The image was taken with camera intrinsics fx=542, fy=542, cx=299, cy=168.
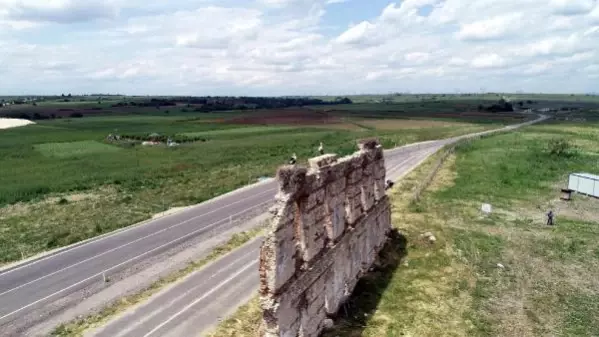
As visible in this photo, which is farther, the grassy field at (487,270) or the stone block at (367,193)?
the stone block at (367,193)

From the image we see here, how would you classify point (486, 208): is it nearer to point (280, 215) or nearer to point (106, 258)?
point (106, 258)

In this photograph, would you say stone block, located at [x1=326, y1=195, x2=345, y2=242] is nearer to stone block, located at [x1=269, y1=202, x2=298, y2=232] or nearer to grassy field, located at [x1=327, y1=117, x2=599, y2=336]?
grassy field, located at [x1=327, y1=117, x2=599, y2=336]

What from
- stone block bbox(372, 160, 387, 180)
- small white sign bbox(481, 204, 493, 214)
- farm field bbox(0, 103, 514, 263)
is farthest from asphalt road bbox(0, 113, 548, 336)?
small white sign bbox(481, 204, 493, 214)

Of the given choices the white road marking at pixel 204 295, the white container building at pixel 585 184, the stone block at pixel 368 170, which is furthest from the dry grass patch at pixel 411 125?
the white road marking at pixel 204 295

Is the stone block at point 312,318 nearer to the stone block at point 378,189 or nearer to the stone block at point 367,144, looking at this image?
the stone block at point 367,144

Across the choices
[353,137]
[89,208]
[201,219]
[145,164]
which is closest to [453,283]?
[201,219]

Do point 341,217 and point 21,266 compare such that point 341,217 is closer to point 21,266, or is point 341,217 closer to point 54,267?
point 54,267

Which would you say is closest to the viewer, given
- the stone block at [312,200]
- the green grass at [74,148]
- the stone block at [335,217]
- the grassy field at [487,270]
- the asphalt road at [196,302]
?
the stone block at [312,200]

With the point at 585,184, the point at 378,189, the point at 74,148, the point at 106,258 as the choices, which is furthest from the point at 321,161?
the point at 74,148
